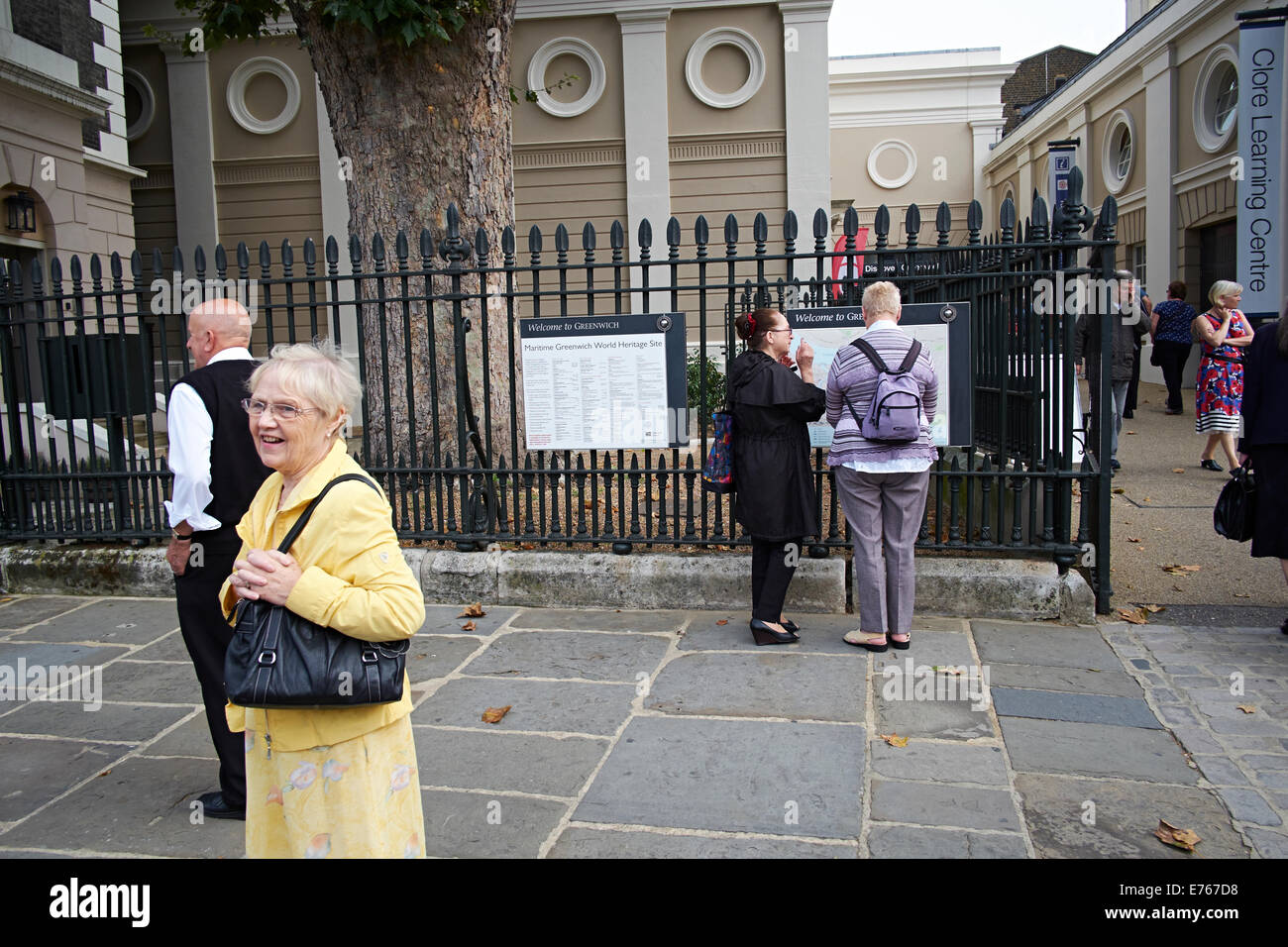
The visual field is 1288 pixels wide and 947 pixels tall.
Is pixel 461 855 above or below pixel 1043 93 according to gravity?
below

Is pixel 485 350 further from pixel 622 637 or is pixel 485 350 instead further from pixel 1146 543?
pixel 1146 543

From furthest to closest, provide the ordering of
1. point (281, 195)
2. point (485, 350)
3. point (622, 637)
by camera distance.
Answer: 1. point (281, 195)
2. point (485, 350)
3. point (622, 637)

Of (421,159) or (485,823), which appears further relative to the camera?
(421,159)

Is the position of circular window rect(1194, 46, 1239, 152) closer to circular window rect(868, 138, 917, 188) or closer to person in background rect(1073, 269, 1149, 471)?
person in background rect(1073, 269, 1149, 471)

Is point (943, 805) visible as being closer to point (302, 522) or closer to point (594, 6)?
point (302, 522)

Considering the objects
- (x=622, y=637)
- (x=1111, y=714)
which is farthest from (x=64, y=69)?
(x=1111, y=714)

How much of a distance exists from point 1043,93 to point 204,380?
48.4 metres

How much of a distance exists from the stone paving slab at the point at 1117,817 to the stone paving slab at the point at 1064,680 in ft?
3.35

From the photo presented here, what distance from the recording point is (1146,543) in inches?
298

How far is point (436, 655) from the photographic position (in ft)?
18.1

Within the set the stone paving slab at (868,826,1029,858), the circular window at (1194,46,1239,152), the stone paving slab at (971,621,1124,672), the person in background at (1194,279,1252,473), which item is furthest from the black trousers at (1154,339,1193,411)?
the stone paving slab at (868,826,1029,858)

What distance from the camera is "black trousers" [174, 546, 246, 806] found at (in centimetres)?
371

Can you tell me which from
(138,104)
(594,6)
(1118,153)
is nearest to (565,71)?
(594,6)

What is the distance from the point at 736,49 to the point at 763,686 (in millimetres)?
15003
